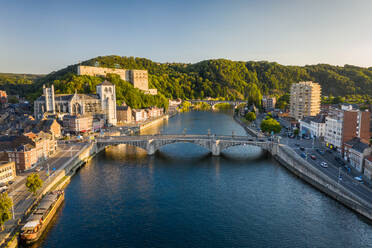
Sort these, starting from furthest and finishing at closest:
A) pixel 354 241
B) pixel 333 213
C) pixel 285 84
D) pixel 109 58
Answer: pixel 285 84
pixel 109 58
pixel 333 213
pixel 354 241

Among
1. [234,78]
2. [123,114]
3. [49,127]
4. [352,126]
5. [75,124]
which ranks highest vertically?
[234,78]

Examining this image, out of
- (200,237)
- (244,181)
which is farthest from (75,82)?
(200,237)

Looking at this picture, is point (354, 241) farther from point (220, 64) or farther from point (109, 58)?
point (220, 64)

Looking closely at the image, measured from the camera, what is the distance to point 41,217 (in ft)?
68.3

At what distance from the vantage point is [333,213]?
23.7 m

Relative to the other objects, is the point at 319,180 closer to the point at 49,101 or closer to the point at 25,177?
the point at 25,177

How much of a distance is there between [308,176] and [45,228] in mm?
25826

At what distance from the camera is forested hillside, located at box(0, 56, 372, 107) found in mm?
126700

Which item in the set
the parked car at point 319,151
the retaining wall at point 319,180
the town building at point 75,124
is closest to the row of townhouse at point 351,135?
the parked car at point 319,151

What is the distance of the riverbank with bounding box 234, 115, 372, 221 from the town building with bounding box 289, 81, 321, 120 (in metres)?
27.8

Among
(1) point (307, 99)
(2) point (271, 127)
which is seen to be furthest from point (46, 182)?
(1) point (307, 99)

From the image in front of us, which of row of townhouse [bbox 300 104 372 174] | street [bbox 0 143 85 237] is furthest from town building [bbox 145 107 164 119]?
row of townhouse [bbox 300 104 372 174]

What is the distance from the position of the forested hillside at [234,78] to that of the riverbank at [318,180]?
195ft

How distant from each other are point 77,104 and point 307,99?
53175 millimetres
